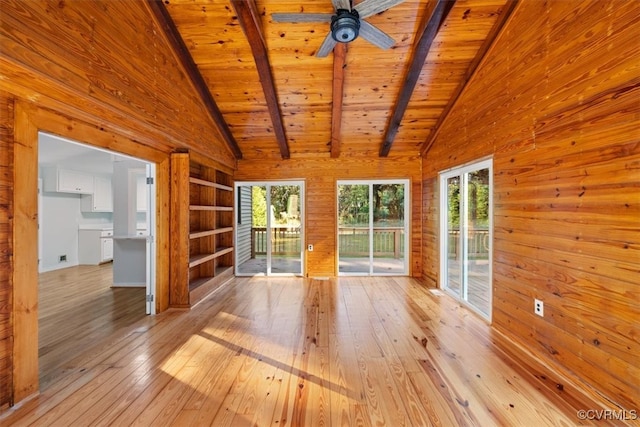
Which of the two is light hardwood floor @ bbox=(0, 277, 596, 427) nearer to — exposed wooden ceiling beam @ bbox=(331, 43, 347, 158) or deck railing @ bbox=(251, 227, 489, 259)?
deck railing @ bbox=(251, 227, 489, 259)

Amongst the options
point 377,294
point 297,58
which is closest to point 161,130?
point 297,58

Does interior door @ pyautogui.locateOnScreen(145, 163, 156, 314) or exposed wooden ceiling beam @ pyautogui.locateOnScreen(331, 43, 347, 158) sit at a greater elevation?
exposed wooden ceiling beam @ pyautogui.locateOnScreen(331, 43, 347, 158)

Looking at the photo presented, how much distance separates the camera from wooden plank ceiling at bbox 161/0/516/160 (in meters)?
2.86

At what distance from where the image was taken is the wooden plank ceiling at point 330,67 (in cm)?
286

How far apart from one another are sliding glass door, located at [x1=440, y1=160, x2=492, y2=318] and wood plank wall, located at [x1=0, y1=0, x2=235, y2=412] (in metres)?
3.97

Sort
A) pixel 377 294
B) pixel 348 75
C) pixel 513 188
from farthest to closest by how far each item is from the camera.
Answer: pixel 377 294
pixel 348 75
pixel 513 188

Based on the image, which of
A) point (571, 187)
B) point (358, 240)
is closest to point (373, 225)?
point (358, 240)

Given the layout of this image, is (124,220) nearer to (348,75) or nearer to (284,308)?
(284,308)

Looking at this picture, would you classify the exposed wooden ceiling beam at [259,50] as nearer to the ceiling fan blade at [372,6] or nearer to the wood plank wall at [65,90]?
the wood plank wall at [65,90]

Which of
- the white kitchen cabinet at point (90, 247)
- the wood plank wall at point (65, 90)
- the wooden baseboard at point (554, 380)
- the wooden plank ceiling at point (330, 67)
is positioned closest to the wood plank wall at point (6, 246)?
the wood plank wall at point (65, 90)

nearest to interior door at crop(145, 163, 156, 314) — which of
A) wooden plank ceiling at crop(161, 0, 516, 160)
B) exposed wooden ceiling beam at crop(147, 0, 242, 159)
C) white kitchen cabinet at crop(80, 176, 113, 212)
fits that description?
exposed wooden ceiling beam at crop(147, 0, 242, 159)

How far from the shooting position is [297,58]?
11.1ft

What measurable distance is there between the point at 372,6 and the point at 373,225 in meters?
3.94

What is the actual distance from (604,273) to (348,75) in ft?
10.8
